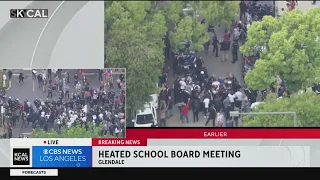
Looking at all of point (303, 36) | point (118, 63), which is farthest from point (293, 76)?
point (118, 63)

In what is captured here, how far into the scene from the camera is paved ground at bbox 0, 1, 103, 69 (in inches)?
1288

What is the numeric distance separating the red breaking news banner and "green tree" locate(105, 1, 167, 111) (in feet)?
7.57

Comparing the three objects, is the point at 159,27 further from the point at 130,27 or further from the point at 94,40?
the point at 94,40

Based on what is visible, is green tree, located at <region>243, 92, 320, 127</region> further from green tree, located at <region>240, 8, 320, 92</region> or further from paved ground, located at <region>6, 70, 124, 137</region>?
paved ground, located at <region>6, 70, 124, 137</region>

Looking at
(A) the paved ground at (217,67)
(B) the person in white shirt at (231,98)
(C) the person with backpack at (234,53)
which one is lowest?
(B) the person in white shirt at (231,98)

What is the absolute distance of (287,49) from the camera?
113 feet

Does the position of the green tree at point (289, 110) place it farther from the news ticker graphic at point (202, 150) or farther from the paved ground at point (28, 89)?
the paved ground at point (28, 89)

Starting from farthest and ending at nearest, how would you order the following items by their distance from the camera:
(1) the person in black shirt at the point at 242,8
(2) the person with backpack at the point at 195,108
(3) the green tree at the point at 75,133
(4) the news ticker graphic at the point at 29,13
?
(1) the person in black shirt at the point at 242,8 → (2) the person with backpack at the point at 195,108 → (4) the news ticker graphic at the point at 29,13 → (3) the green tree at the point at 75,133

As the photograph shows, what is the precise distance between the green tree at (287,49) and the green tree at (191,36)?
116 cm

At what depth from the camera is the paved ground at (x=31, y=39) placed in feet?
107

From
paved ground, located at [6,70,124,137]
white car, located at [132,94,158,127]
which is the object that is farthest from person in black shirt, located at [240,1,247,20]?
paved ground, located at [6,70,124,137]
